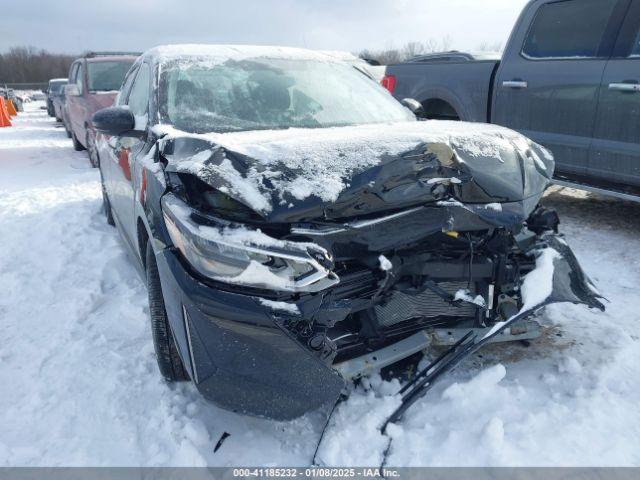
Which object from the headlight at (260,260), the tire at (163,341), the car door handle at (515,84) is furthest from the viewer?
the car door handle at (515,84)

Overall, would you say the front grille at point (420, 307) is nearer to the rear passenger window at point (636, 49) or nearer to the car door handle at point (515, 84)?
the rear passenger window at point (636, 49)

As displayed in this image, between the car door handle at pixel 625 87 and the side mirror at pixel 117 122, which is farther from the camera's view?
the car door handle at pixel 625 87

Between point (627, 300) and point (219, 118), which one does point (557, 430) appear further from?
point (219, 118)

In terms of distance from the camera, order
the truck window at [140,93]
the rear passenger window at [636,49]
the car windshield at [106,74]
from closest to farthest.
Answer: the truck window at [140,93]
the rear passenger window at [636,49]
the car windshield at [106,74]

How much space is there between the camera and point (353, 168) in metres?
2.12

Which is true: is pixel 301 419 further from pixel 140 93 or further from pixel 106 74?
pixel 106 74

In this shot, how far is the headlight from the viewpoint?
6.12ft

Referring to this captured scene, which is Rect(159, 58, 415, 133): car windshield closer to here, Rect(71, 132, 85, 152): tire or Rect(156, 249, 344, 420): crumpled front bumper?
Rect(156, 249, 344, 420): crumpled front bumper

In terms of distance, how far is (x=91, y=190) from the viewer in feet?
22.5

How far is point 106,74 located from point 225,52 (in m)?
6.01

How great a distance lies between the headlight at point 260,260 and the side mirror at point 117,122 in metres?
1.38

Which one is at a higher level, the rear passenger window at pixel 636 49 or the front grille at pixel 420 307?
the rear passenger window at pixel 636 49

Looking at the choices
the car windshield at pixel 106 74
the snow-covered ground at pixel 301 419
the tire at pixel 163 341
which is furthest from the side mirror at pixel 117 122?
the car windshield at pixel 106 74

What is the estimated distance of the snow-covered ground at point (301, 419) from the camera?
2076mm
